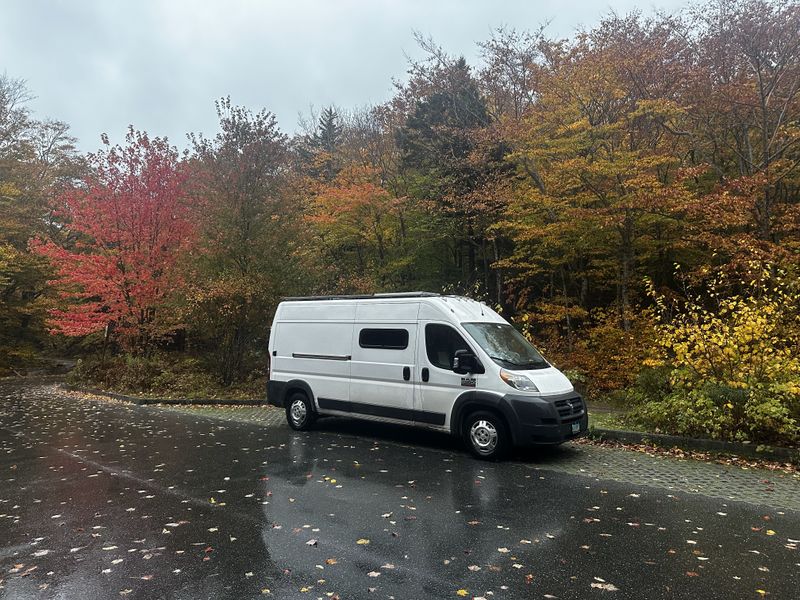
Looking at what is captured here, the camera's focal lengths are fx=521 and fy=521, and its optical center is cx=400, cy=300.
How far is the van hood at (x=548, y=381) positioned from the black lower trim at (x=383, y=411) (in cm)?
152

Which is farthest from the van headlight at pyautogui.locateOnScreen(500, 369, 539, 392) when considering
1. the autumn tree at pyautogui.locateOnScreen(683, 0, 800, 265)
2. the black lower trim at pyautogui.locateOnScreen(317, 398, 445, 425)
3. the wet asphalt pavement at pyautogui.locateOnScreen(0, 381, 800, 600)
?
the autumn tree at pyautogui.locateOnScreen(683, 0, 800, 265)

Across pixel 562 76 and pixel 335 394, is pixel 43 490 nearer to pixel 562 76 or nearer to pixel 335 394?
pixel 335 394

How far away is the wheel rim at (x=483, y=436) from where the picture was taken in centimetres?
753

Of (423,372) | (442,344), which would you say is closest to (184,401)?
(423,372)

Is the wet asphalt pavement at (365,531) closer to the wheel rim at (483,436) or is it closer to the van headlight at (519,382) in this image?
the wheel rim at (483,436)

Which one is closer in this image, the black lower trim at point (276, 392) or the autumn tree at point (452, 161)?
the black lower trim at point (276, 392)

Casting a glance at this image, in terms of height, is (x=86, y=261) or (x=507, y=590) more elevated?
(x=86, y=261)

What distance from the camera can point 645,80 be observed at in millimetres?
14086

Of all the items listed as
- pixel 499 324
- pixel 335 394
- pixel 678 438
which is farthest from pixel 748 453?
pixel 335 394

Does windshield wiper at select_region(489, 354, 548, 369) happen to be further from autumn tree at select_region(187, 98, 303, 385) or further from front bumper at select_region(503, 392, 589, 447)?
autumn tree at select_region(187, 98, 303, 385)

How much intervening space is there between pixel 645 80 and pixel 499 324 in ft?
31.6

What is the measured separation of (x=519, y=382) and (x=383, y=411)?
2.52 meters

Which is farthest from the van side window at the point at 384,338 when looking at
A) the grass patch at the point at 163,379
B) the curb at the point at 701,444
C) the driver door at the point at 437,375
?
the grass patch at the point at 163,379

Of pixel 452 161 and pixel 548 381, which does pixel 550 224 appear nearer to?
pixel 452 161
